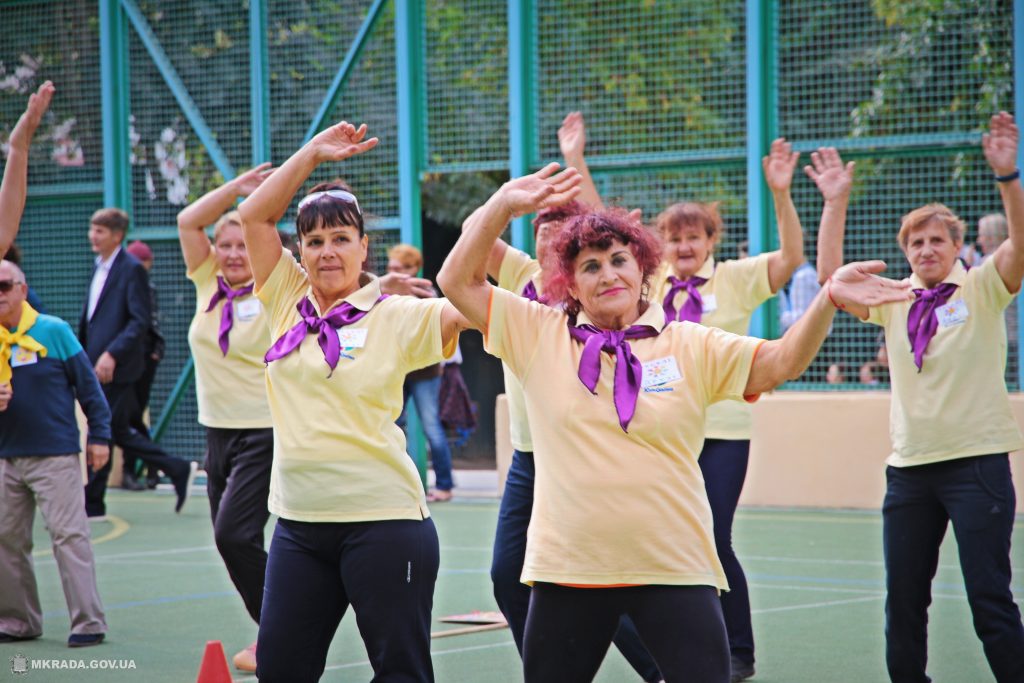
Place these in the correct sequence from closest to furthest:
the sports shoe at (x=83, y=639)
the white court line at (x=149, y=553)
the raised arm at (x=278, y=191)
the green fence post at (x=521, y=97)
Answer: the raised arm at (x=278, y=191)
the sports shoe at (x=83, y=639)
the white court line at (x=149, y=553)
the green fence post at (x=521, y=97)

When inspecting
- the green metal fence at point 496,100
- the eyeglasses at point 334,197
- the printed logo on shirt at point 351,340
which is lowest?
the printed logo on shirt at point 351,340

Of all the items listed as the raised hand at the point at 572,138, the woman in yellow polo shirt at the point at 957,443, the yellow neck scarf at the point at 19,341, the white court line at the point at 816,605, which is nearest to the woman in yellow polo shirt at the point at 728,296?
the raised hand at the point at 572,138

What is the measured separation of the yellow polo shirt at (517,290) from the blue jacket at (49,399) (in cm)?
255

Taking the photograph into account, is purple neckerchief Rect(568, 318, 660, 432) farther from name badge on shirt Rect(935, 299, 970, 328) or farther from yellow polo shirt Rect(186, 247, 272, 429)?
yellow polo shirt Rect(186, 247, 272, 429)

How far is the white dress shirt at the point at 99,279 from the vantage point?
1209 centimetres

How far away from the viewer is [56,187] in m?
14.8

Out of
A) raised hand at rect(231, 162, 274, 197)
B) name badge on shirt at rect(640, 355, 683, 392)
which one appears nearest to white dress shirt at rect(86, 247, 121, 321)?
raised hand at rect(231, 162, 274, 197)

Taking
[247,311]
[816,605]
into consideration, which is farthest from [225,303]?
[816,605]

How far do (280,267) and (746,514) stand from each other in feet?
24.0

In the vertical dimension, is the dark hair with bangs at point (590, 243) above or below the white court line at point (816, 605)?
above

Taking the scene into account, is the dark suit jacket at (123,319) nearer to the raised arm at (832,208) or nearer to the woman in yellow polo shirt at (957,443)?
the raised arm at (832,208)

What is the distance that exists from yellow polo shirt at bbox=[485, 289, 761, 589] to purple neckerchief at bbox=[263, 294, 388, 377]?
90 cm

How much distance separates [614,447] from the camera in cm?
377

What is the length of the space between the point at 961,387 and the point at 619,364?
2099 mm
